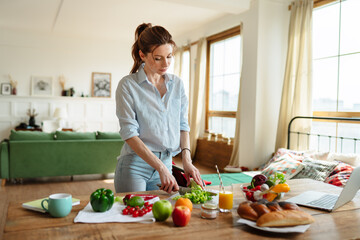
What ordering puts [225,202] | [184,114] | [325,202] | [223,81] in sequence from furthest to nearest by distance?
[223,81] → [184,114] → [325,202] → [225,202]

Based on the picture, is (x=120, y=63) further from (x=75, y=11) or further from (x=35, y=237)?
(x=35, y=237)

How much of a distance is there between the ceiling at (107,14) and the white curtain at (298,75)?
0.82m

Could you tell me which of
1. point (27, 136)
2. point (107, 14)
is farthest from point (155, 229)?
point (107, 14)

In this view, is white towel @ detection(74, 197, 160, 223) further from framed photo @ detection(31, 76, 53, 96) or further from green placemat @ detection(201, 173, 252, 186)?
framed photo @ detection(31, 76, 53, 96)

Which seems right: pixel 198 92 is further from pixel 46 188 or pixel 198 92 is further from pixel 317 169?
pixel 317 169

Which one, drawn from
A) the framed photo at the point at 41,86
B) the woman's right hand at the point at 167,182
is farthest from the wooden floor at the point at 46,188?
the framed photo at the point at 41,86

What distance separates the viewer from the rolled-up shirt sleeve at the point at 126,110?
1.58 meters

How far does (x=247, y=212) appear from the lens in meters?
1.16

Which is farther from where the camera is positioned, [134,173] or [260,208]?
[134,173]

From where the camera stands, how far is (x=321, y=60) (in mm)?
4344

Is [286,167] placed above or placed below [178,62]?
below

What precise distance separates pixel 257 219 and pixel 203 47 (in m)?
5.80

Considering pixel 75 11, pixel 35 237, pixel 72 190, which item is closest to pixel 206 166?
pixel 72 190

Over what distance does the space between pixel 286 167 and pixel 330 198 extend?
211cm
